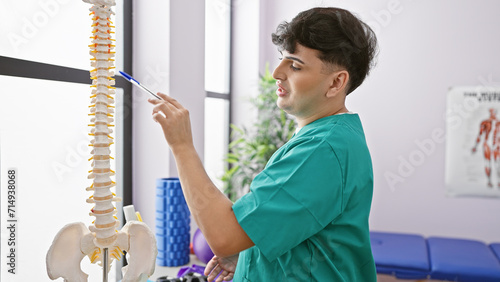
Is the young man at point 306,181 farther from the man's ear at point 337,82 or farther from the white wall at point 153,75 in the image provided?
the white wall at point 153,75

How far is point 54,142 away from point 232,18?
2.44 m

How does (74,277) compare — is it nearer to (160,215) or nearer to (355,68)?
(160,215)

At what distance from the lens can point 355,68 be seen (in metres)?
1.11

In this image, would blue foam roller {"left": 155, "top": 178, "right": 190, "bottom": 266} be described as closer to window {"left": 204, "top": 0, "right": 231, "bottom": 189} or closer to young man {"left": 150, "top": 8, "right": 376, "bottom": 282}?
young man {"left": 150, "top": 8, "right": 376, "bottom": 282}

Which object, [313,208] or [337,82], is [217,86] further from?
[313,208]

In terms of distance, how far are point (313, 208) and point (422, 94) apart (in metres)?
2.78

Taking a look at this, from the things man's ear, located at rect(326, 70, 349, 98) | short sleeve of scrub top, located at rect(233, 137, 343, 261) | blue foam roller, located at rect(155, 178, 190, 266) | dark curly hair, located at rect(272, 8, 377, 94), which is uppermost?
dark curly hair, located at rect(272, 8, 377, 94)

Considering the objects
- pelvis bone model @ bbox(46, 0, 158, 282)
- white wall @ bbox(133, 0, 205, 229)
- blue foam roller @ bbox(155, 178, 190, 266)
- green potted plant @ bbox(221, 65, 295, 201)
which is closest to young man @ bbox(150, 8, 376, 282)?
pelvis bone model @ bbox(46, 0, 158, 282)

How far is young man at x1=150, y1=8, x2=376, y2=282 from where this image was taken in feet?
2.90

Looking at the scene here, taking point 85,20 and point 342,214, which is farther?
point 85,20

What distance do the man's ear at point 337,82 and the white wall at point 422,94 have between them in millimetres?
2334

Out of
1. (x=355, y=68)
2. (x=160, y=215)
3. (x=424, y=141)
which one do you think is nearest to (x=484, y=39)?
(x=424, y=141)

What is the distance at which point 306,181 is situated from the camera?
896 millimetres

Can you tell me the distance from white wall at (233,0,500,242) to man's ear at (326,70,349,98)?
2.33 metres
